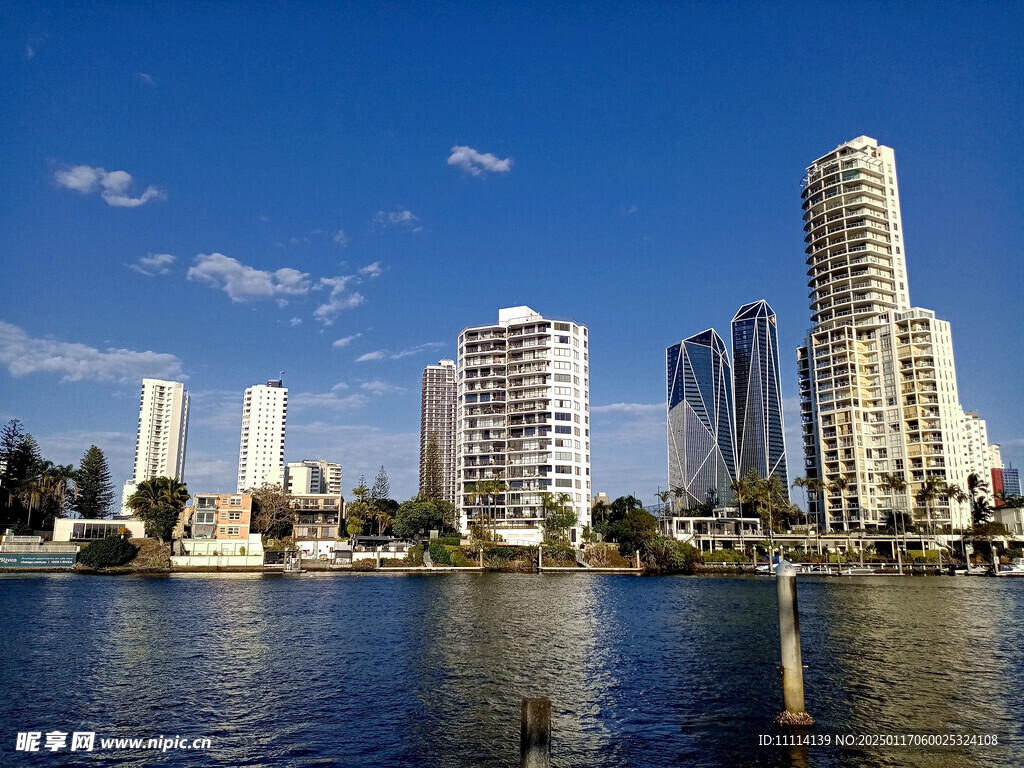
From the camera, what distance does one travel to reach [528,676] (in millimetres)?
40250

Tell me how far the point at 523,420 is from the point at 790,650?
481 feet

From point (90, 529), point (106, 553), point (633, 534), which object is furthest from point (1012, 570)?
point (90, 529)

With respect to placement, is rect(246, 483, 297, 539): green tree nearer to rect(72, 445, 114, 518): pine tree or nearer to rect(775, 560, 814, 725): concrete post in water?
rect(72, 445, 114, 518): pine tree

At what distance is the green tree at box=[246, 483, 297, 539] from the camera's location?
15438cm

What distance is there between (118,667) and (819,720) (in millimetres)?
37054

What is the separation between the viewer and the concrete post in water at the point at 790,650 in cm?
2755

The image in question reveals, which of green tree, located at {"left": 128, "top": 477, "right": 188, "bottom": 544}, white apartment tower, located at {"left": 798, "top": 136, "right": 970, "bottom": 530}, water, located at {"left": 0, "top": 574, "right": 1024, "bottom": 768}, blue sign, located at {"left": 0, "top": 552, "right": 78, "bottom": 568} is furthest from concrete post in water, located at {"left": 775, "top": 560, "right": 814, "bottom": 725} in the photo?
white apartment tower, located at {"left": 798, "top": 136, "right": 970, "bottom": 530}

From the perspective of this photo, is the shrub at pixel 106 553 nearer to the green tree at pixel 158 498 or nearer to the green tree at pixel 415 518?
the green tree at pixel 158 498

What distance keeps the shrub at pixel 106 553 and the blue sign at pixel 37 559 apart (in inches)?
78.6

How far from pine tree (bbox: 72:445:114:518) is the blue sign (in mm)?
43602

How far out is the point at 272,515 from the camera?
155 meters

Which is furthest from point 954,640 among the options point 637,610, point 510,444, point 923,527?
point 923,527

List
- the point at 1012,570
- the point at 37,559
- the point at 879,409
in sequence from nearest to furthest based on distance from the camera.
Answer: the point at 37,559 < the point at 1012,570 < the point at 879,409

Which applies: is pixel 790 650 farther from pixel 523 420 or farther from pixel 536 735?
pixel 523 420
